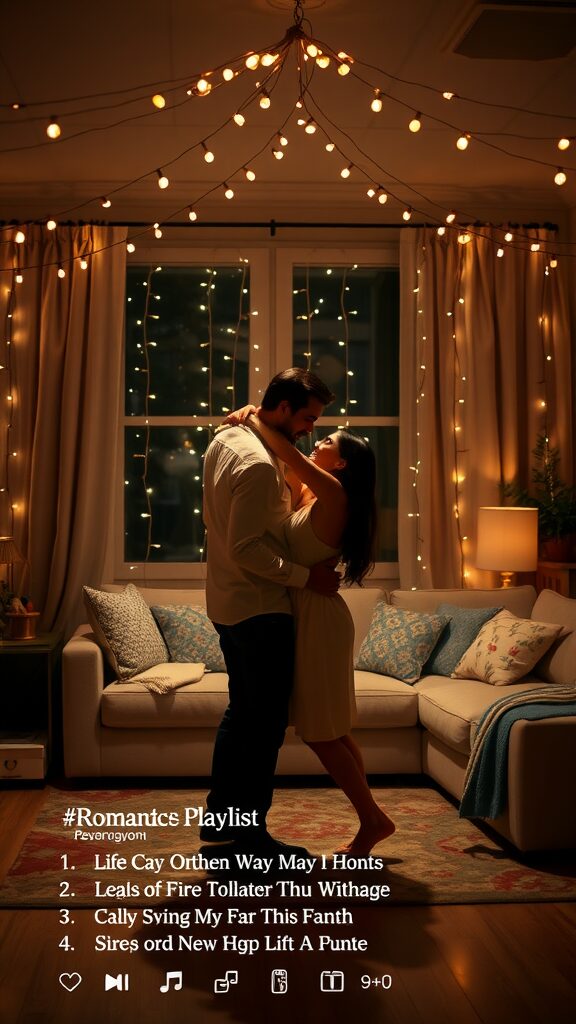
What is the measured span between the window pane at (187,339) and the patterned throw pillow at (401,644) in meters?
1.70

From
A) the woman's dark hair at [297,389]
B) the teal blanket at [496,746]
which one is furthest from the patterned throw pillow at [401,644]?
the woman's dark hair at [297,389]

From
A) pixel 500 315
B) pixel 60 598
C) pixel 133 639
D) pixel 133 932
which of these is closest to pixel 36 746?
pixel 133 639

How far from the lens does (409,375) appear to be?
19.5 ft

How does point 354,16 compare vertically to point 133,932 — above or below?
above

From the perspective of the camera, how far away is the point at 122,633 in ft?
15.6

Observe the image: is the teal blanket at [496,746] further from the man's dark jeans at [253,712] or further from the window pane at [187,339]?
the window pane at [187,339]

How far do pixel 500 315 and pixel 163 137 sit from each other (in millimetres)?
2120

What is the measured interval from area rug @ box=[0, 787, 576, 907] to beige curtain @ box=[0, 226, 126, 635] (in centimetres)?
163

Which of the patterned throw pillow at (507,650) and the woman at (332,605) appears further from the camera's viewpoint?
the patterned throw pillow at (507,650)

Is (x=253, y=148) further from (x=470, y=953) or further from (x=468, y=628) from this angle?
(x=470, y=953)

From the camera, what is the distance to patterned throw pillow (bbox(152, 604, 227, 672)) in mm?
4973

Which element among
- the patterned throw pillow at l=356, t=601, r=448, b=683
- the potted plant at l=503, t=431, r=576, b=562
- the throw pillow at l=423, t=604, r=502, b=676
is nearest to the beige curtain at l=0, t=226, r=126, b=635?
the patterned throw pillow at l=356, t=601, r=448, b=683

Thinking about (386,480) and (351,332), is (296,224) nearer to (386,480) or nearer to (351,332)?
(351,332)

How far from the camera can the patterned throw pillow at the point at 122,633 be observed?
4.73 meters
